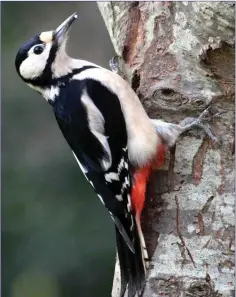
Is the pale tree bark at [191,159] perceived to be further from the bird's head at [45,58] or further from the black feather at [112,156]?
the bird's head at [45,58]

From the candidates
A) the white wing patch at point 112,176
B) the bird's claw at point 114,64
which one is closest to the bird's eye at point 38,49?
the bird's claw at point 114,64

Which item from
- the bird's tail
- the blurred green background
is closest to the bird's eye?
the bird's tail

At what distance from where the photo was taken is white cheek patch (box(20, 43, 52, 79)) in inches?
99.7

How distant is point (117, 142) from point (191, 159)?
0.24 metres

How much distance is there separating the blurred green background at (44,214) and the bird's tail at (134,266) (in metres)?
1.32

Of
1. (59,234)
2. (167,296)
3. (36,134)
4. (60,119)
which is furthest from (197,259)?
(36,134)

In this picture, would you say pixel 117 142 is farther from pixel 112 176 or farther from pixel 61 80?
pixel 61 80

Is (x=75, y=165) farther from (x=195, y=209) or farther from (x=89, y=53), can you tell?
(x=195, y=209)

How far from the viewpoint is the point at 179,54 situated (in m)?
2.33

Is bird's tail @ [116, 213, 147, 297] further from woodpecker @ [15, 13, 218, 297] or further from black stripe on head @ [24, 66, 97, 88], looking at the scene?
black stripe on head @ [24, 66, 97, 88]

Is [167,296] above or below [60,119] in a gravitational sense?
below

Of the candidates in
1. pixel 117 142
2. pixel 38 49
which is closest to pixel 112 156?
pixel 117 142

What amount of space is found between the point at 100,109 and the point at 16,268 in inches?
60.6

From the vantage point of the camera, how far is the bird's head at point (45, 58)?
254 cm
